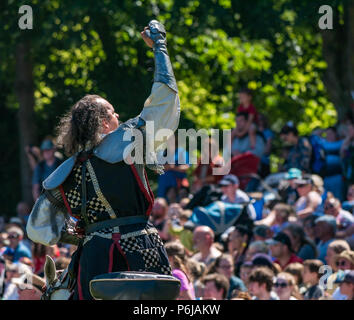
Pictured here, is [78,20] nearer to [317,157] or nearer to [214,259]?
[317,157]

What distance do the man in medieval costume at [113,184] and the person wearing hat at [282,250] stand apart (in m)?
3.96

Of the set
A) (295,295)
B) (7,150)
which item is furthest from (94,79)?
(295,295)

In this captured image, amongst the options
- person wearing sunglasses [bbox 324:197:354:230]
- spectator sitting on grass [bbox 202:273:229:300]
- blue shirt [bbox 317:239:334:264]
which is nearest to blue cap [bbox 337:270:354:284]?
A: spectator sitting on grass [bbox 202:273:229:300]

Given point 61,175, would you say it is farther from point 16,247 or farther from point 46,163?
point 46,163

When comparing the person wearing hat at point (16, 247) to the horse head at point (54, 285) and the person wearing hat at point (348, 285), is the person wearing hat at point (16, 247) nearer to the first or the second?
the person wearing hat at point (348, 285)

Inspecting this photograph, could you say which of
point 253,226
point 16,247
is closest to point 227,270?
point 253,226

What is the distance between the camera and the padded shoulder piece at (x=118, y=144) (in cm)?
505

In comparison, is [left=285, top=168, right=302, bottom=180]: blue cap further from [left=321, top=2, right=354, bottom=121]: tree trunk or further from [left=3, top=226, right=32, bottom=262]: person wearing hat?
[left=321, top=2, right=354, bottom=121]: tree trunk

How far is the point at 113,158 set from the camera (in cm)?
505

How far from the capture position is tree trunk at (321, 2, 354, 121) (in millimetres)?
13805

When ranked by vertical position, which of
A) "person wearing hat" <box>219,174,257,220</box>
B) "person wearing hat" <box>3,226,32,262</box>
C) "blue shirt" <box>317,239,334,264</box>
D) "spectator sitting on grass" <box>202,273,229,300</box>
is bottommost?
"person wearing hat" <box>3,226,32,262</box>

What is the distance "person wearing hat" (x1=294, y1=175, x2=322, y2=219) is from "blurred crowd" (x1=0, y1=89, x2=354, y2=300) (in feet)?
0.03
